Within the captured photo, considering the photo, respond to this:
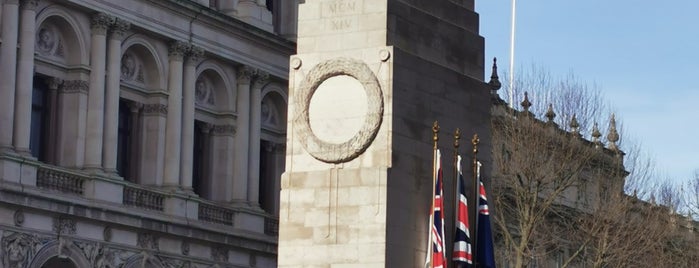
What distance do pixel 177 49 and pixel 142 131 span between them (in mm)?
3095

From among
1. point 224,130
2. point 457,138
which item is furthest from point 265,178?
point 457,138

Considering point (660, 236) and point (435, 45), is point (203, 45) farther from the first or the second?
point (435, 45)

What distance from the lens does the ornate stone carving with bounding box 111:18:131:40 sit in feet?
225

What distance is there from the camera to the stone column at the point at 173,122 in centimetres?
7212

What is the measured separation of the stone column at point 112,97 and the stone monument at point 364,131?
96.2ft

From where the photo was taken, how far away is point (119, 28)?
68.8m

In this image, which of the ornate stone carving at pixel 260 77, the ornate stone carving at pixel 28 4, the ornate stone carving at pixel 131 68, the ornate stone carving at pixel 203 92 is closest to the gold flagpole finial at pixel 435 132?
the ornate stone carving at pixel 28 4

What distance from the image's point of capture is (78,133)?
220 ft

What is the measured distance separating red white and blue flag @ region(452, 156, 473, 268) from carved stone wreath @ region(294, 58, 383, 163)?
2001 millimetres

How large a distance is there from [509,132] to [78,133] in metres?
13.8

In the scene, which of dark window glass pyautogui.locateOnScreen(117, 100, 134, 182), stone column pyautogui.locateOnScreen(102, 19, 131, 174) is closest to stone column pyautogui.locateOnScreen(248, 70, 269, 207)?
dark window glass pyautogui.locateOnScreen(117, 100, 134, 182)

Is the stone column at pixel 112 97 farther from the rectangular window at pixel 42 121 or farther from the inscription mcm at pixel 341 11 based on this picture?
the inscription mcm at pixel 341 11

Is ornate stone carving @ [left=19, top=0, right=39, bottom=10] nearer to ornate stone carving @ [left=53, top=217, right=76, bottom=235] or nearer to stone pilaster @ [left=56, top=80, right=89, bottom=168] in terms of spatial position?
stone pilaster @ [left=56, top=80, right=89, bottom=168]

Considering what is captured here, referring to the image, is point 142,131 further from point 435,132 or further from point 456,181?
point 435,132
